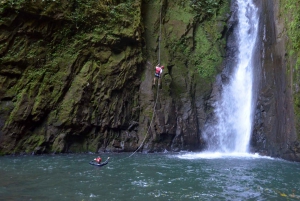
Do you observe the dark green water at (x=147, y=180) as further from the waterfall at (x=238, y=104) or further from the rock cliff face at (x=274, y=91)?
the waterfall at (x=238, y=104)

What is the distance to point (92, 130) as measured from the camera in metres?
16.3

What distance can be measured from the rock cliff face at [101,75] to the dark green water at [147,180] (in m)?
2.80

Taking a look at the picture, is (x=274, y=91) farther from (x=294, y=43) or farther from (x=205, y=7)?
(x=205, y=7)

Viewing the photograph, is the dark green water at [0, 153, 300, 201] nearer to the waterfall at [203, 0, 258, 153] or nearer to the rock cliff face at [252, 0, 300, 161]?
the rock cliff face at [252, 0, 300, 161]

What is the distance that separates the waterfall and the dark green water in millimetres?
4404

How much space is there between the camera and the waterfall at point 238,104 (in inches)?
689

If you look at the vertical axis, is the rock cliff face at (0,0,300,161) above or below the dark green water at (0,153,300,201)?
above

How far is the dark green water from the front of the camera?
299 inches

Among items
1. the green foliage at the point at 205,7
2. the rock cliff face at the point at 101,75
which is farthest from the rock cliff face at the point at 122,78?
the green foliage at the point at 205,7

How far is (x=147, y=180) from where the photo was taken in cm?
926

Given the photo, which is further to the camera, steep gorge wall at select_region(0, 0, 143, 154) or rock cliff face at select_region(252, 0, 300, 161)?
steep gorge wall at select_region(0, 0, 143, 154)

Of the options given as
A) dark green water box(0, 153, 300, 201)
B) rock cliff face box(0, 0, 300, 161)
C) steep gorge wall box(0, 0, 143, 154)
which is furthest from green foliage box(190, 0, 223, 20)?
dark green water box(0, 153, 300, 201)

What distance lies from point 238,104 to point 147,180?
10882 mm

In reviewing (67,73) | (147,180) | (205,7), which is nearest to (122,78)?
(67,73)
